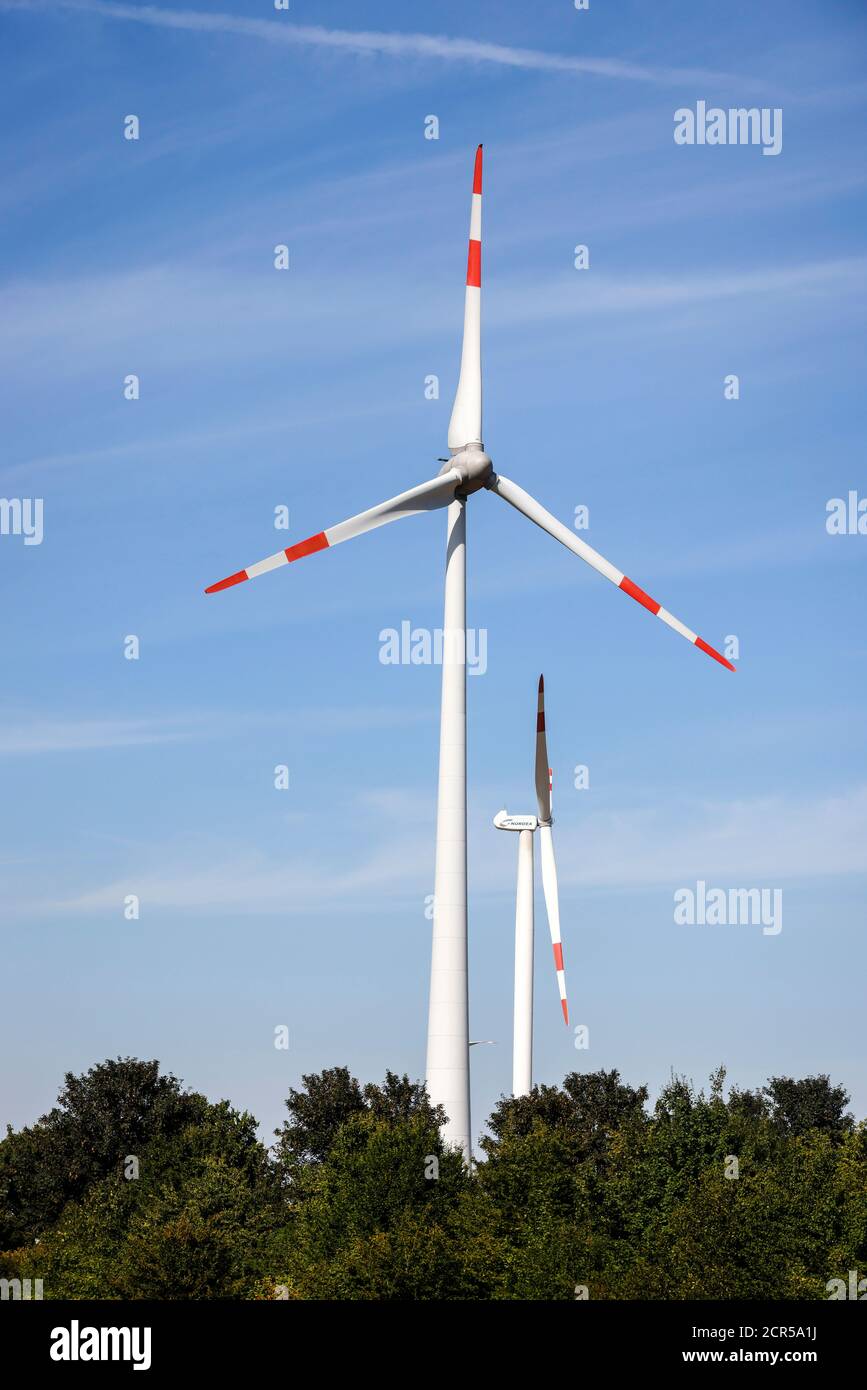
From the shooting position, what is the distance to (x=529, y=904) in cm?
12700

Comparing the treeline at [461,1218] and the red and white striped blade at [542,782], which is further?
the red and white striped blade at [542,782]

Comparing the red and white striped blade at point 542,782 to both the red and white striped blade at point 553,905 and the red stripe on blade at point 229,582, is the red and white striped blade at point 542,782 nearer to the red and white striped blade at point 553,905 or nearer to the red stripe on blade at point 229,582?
the red and white striped blade at point 553,905

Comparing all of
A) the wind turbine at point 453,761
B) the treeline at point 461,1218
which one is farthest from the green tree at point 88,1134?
the wind turbine at point 453,761

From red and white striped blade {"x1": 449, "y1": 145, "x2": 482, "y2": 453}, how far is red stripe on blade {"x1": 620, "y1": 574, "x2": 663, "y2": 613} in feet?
32.8

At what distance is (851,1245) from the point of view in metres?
83.1

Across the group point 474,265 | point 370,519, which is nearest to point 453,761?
point 370,519

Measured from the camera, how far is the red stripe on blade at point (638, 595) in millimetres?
83688
